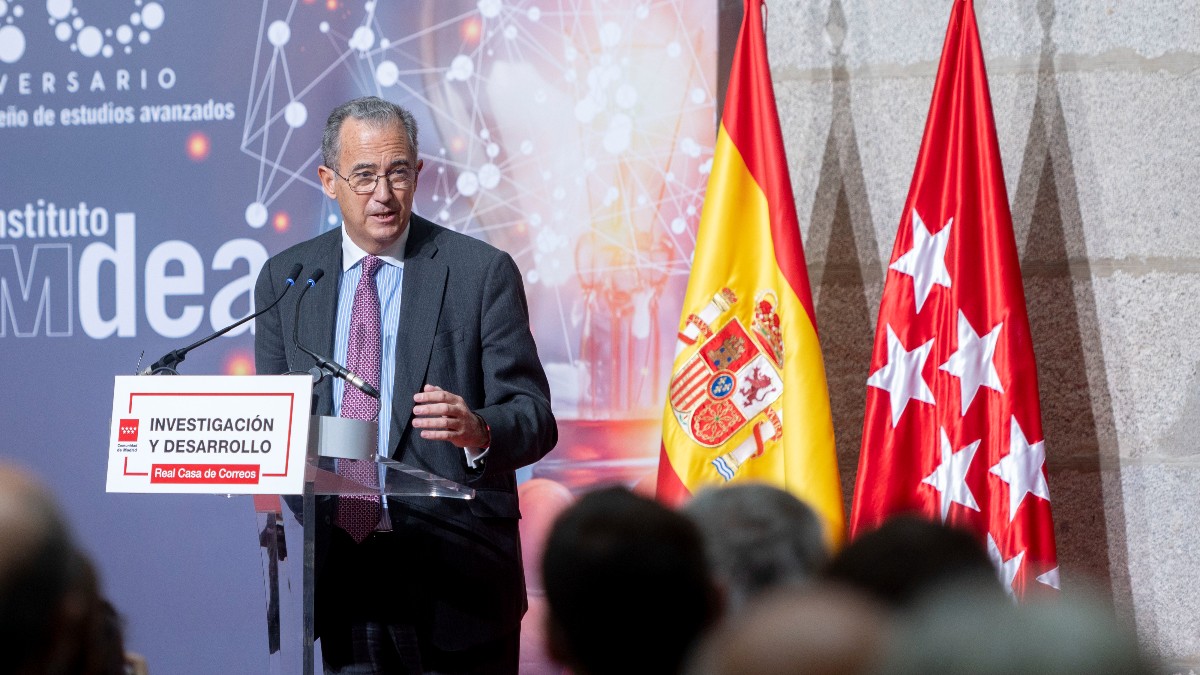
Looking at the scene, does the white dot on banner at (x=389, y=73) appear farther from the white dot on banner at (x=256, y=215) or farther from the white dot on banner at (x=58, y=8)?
the white dot on banner at (x=58, y=8)

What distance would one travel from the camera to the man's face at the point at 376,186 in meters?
2.74

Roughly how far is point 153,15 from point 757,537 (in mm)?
3748

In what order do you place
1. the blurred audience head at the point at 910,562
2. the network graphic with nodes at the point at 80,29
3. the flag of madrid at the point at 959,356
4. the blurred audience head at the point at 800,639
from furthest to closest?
the network graphic with nodes at the point at 80,29 < the flag of madrid at the point at 959,356 < the blurred audience head at the point at 910,562 < the blurred audience head at the point at 800,639

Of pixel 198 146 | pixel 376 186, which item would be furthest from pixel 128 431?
pixel 198 146

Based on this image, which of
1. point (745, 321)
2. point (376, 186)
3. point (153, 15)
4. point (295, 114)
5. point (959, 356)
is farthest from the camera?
point (153, 15)

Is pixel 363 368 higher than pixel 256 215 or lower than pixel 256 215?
lower

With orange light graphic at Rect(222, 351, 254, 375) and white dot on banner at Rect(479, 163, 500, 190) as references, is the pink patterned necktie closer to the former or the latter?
white dot on banner at Rect(479, 163, 500, 190)

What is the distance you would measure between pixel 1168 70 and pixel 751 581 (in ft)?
11.1

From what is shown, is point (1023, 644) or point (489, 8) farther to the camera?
point (489, 8)

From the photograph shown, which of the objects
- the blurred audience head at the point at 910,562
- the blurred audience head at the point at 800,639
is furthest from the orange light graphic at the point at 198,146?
the blurred audience head at the point at 800,639

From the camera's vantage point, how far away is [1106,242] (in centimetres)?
377

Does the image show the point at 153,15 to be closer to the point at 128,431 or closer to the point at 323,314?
the point at 323,314

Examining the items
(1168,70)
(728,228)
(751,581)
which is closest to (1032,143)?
(1168,70)

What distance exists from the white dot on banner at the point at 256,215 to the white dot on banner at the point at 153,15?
2.25ft
